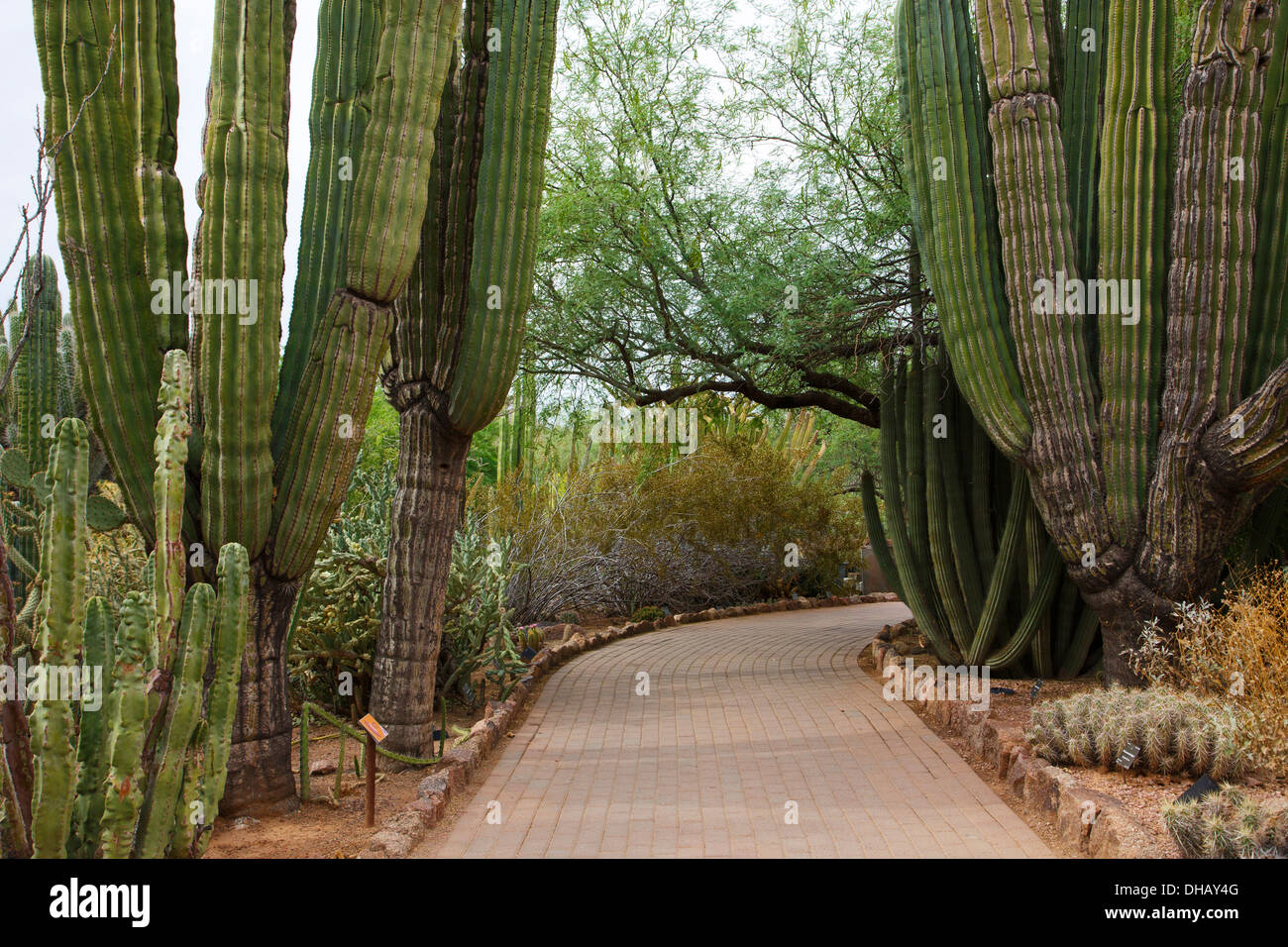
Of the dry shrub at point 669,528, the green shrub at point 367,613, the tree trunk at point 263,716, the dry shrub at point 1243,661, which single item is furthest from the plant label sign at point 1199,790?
the dry shrub at point 669,528

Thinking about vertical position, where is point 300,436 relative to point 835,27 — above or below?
below

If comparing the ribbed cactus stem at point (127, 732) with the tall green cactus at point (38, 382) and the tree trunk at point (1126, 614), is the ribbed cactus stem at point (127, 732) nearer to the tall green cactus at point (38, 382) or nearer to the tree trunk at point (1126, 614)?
the tall green cactus at point (38, 382)

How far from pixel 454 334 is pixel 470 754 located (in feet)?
8.25

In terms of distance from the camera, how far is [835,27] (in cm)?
1053

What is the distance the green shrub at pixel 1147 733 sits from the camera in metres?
4.76

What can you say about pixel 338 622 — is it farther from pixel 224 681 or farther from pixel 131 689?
pixel 131 689

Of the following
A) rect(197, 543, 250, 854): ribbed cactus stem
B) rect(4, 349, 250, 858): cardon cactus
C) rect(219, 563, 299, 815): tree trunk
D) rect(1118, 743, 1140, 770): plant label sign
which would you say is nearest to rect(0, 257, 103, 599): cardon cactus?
rect(219, 563, 299, 815): tree trunk

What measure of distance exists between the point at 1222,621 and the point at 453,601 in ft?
17.1

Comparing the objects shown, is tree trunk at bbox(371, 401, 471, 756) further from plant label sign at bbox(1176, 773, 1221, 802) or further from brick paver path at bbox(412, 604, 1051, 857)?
plant label sign at bbox(1176, 773, 1221, 802)

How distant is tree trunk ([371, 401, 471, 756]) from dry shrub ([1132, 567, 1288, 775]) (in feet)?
13.9

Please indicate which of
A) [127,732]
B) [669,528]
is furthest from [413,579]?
[669,528]

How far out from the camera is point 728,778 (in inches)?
227

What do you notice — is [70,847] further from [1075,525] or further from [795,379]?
[795,379]

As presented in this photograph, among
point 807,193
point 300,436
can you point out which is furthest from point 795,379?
point 300,436
